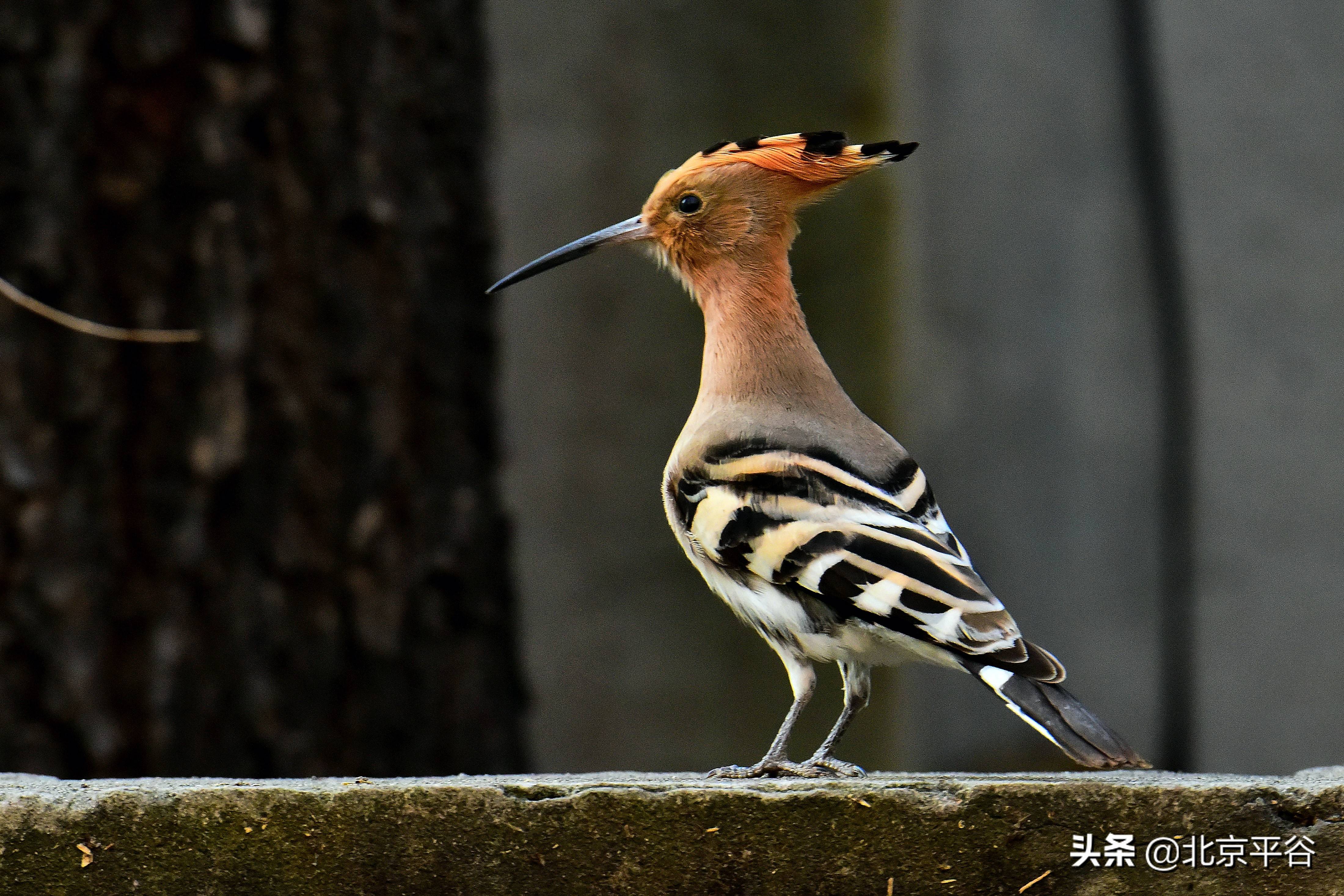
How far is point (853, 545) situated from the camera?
7.17ft

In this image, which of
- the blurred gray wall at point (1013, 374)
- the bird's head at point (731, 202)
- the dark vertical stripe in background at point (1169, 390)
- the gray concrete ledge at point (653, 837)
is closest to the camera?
the gray concrete ledge at point (653, 837)

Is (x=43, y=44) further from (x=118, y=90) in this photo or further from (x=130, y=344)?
(x=130, y=344)

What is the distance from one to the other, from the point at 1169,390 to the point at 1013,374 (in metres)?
0.49

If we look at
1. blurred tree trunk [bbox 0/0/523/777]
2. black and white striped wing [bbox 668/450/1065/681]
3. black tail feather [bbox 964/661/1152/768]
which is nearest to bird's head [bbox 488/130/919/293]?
black and white striped wing [bbox 668/450/1065/681]

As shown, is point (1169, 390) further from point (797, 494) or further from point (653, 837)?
point (653, 837)

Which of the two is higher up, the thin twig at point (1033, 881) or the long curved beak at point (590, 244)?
the long curved beak at point (590, 244)

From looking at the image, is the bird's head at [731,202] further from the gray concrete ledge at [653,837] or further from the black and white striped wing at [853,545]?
the gray concrete ledge at [653,837]

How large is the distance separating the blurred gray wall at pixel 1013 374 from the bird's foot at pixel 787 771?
2.29m

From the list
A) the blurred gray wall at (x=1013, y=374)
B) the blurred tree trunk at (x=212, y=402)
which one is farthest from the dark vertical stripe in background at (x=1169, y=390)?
the blurred tree trunk at (x=212, y=402)

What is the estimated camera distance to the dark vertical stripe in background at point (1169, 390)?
472cm

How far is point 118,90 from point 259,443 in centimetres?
78

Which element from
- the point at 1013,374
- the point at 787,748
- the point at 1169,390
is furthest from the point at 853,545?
the point at 1169,390

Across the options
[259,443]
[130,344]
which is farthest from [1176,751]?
[130,344]

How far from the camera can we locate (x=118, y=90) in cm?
321
